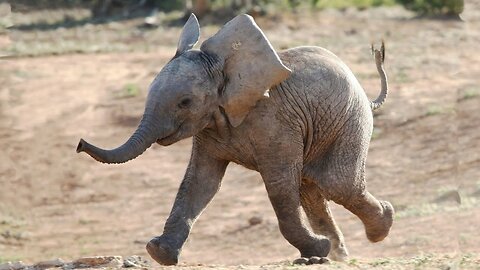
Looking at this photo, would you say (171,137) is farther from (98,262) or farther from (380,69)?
(380,69)

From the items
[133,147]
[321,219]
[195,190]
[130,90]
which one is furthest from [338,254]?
[130,90]

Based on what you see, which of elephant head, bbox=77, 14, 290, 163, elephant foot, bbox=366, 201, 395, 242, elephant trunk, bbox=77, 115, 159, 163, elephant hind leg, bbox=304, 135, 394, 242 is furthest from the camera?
elephant foot, bbox=366, 201, 395, 242

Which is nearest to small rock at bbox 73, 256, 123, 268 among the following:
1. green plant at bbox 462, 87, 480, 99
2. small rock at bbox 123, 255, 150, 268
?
small rock at bbox 123, 255, 150, 268

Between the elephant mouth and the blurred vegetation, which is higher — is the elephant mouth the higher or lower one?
the higher one

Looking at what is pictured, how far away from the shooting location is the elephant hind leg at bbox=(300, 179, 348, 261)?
935 cm

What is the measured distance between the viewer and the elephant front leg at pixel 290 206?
8344 millimetres

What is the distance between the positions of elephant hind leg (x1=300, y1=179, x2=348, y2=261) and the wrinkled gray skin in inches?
16.9

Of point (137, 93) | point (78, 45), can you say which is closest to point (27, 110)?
point (137, 93)

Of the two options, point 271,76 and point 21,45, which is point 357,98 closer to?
point 271,76

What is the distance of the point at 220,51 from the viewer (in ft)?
27.3

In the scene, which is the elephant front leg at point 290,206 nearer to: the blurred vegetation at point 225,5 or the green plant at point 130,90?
the green plant at point 130,90

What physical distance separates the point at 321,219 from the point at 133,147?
84.3 inches

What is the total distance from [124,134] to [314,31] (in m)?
9.58

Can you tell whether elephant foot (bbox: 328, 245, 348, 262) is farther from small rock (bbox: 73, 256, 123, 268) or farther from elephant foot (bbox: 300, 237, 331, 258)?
small rock (bbox: 73, 256, 123, 268)
